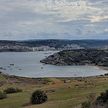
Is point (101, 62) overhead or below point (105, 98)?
below

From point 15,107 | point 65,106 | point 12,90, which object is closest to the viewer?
point 65,106

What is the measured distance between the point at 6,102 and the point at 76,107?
11824mm

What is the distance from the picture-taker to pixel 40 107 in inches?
1454

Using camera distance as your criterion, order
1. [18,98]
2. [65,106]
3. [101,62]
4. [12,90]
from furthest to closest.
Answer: [101,62], [12,90], [18,98], [65,106]

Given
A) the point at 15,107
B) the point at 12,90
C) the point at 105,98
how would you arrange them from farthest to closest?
the point at 12,90, the point at 15,107, the point at 105,98

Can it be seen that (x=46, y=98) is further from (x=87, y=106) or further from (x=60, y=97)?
(x=87, y=106)

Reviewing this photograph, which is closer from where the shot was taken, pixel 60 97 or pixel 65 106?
pixel 65 106

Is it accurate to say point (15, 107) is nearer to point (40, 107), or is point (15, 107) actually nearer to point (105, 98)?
point (40, 107)

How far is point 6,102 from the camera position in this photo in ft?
138

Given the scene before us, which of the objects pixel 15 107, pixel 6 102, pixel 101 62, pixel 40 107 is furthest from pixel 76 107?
pixel 101 62

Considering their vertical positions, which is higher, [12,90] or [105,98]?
[105,98]

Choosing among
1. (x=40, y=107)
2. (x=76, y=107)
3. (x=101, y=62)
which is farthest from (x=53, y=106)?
(x=101, y=62)

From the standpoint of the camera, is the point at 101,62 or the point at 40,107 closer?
the point at 40,107

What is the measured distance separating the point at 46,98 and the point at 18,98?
451 centimetres
